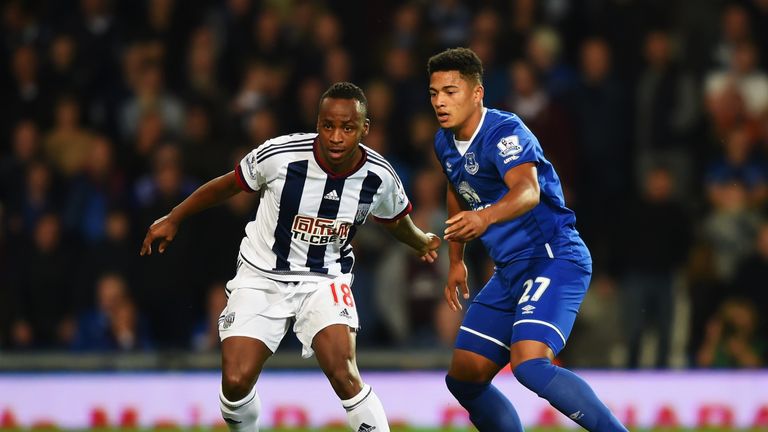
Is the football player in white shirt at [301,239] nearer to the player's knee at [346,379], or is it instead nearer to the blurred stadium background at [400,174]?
the player's knee at [346,379]

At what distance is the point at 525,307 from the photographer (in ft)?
20.4

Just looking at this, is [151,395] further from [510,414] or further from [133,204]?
[510,414]

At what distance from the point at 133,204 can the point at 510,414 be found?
20.4ft

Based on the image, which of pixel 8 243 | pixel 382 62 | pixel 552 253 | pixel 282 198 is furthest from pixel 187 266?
pixel 552 253

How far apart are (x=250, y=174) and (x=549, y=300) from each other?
1751 mm

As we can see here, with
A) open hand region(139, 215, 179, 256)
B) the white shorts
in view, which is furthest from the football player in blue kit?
open hand region(139, 215, 179, 256)

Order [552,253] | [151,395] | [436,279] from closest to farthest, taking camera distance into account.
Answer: [552,253] → [151,395] → [436,279]

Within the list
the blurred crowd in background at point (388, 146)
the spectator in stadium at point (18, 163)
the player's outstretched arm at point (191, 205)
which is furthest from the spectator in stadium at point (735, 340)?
the spectator in stadium at point (18, 163)

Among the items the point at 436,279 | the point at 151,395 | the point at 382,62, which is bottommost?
the point at 151,395

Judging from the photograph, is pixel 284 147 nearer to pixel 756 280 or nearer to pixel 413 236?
pixel 413 236

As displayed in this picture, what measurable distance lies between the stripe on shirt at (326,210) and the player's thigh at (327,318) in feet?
0.39

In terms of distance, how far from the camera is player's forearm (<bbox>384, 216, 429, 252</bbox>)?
279 inches

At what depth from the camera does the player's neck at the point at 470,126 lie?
21.0ft

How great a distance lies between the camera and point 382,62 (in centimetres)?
1277
